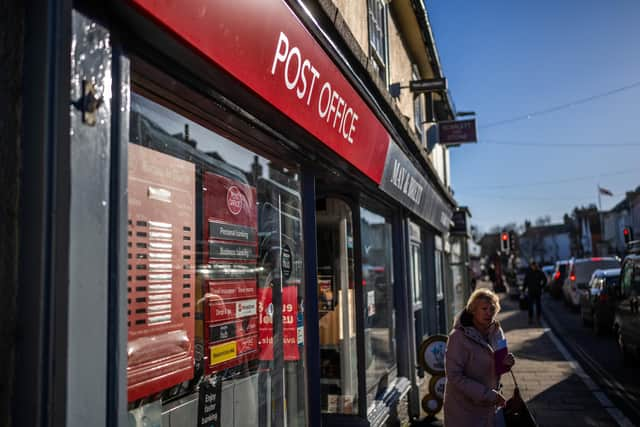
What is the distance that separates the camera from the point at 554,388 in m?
8.12

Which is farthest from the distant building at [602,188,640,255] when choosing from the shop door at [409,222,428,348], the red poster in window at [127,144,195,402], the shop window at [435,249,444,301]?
the red poster in window at [127,144,195,402]

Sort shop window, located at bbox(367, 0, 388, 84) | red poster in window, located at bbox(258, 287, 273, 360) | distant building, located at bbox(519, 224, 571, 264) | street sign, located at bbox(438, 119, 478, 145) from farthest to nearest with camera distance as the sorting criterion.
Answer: distant building, located at bbox(519, 224, 571, 264) → street sign, located at bbox(438, 119, 478, 145) → shop window, located at bbox(367, 0, 388, 84) → red poster in window, located at bbox(258, 287, 273, 360)

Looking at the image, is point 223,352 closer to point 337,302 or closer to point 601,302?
point 337,302

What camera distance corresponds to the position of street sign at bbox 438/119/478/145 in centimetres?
1193

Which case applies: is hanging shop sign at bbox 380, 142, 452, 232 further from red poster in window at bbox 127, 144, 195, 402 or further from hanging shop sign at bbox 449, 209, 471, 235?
hanging shop sign at bbox 449, 209, 471, 235

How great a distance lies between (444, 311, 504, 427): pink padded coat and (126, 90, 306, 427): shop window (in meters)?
1.09

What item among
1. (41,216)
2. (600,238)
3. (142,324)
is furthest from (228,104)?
(600,238)

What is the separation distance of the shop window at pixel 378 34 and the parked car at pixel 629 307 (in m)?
5.56

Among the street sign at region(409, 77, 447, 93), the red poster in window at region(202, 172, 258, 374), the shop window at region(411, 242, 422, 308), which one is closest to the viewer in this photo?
the red poster in window at region(202, 172, 258, 374)

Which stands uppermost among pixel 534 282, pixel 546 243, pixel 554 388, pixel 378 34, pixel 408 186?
pixel 546 243

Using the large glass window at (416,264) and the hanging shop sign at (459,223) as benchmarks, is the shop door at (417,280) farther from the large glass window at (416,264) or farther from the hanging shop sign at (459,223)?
the hanging shop sign at (459,223)

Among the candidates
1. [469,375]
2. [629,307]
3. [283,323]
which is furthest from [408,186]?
[629,307]

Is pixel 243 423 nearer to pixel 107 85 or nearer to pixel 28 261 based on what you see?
pixel 28 261

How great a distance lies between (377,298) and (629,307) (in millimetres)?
5311
